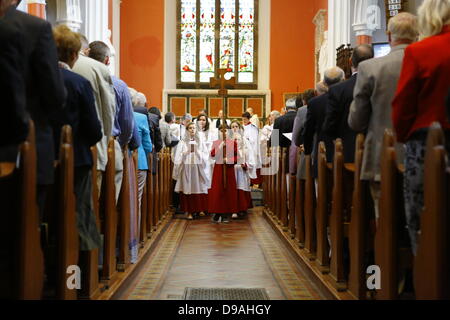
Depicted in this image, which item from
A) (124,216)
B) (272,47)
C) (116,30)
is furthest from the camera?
(272,47)

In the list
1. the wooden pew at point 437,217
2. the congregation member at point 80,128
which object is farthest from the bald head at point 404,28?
the congregation member at point 80,128

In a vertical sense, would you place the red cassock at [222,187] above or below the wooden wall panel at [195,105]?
below

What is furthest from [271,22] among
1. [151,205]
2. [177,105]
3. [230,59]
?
[151,205]

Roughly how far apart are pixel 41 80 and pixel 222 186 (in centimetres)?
727

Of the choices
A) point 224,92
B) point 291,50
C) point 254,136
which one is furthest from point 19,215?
point 291,50

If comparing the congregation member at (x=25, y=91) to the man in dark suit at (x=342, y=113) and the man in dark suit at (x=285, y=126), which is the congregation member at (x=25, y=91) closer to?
the man in dark suit at (x=342, y=113)

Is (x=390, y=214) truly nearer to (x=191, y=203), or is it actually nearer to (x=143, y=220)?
(x=143, y=220)

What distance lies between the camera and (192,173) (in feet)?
35.9

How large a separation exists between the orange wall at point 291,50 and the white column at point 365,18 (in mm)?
7488

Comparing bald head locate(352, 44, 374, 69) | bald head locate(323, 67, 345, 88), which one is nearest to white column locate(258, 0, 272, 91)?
bald head locate(323, 67, 345, 88)

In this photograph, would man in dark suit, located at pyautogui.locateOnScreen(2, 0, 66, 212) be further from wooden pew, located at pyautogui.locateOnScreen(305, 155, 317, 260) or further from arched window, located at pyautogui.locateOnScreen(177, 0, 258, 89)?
arched window, located at pyautogui.locateOnScreen(177, 0, 258, 89)

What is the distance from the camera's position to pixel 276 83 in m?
21.4

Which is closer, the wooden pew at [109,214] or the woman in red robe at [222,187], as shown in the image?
the wooden pew at [109,214]

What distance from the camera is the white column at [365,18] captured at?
1360cm
